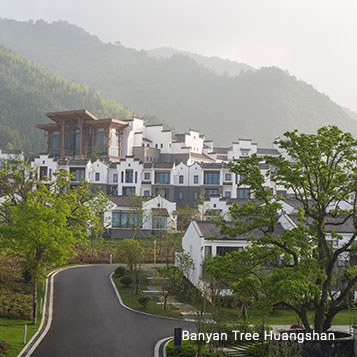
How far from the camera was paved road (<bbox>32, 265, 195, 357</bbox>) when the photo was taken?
18.3 meters

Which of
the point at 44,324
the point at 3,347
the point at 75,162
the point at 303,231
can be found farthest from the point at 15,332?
Result: the point at 75,162

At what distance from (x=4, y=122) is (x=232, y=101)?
97.8 metres

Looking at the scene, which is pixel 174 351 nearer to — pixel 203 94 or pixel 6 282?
pixel 6 282

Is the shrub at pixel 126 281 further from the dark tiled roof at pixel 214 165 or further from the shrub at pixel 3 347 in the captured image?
the dark tiled roof at pixel 214 165

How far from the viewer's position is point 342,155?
18.2 m

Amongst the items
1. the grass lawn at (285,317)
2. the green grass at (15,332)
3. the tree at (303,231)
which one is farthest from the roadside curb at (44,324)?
the grass lawn at (285,317)

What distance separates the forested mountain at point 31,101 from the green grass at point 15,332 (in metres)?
94.7

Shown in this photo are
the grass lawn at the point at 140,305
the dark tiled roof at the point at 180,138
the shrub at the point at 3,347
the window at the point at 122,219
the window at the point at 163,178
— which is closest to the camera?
the shrub at the point at 3,347

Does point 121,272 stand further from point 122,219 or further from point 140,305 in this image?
point 122,219

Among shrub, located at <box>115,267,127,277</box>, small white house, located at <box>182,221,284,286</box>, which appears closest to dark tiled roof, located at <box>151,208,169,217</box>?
shrub, located at <box>115,267,127,277</box>

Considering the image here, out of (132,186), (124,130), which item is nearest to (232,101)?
(124,130)

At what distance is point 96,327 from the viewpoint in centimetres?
2164

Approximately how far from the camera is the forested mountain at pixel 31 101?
11956cm

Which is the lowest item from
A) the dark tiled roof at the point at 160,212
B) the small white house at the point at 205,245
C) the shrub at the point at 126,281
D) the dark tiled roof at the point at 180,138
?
the shrub at the point at 126,281
